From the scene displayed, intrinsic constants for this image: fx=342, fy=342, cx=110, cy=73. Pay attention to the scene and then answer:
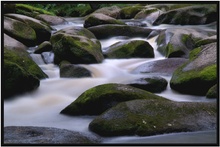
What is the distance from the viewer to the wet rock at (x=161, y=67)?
5641 millimetres

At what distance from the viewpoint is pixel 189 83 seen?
446 centimetres

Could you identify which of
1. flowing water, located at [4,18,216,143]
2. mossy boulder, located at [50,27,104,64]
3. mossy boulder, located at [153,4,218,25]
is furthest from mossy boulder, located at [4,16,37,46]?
mossy boulder, located at [153,4,218,25]

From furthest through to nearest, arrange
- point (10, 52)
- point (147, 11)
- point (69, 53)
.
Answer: point (147, 11), point (69, 53), point (10, 52)

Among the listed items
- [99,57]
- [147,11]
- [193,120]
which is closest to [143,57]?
[99,57]

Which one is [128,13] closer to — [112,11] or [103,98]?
[112,11]

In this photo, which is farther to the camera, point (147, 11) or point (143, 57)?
point (147, 11)

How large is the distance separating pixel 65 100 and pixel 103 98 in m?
1.00

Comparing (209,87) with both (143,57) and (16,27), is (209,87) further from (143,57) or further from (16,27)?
(16,27)

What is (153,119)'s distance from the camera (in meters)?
3.06

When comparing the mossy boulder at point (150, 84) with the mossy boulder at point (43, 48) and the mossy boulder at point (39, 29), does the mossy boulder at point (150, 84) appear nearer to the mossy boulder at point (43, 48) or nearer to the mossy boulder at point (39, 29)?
the mossy boulder at point (43, 48)

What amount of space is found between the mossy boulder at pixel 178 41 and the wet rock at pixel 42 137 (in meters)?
3.90

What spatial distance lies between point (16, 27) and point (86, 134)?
191 inches

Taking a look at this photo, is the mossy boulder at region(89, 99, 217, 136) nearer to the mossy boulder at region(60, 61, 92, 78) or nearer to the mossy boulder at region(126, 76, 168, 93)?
the mossy boulder at region(126, 76, 168, 93)

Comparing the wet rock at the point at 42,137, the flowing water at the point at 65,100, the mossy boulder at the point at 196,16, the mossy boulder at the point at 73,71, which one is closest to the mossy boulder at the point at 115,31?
the mossy boulder at the point at 196,16
